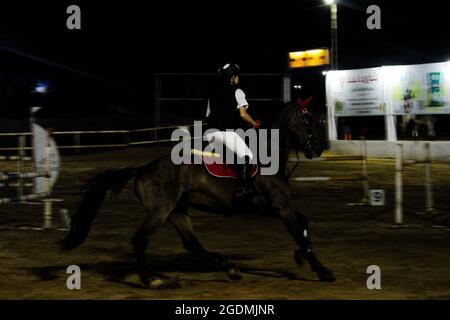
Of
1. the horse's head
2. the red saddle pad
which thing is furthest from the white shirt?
the red saddle pad

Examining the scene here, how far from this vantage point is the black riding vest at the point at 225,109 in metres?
8.55

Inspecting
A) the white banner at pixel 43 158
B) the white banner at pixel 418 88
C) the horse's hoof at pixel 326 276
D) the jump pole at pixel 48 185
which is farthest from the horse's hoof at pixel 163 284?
the white banner at pixel 418 88

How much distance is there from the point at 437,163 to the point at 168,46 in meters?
38.4

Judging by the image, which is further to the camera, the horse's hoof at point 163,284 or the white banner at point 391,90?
the white banner at point 391,90

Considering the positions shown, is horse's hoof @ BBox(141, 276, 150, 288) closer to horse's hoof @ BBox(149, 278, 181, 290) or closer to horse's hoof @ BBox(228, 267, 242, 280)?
horse's hoof @ BBox(149, 278, 181, 290)

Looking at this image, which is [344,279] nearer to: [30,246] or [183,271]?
[183,271]

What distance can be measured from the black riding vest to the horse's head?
2.18 feet

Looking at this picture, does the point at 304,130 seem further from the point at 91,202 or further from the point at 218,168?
the point at 91,202

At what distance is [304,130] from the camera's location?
28.8 ft

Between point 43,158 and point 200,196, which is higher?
point 43,158

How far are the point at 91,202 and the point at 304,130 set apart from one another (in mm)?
2936

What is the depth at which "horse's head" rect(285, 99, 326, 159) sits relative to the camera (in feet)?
28.7

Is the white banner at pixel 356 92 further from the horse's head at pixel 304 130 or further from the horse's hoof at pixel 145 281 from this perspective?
the horse's hoof at pixel 145 281

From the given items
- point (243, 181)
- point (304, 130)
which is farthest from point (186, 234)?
point (304, 130)
